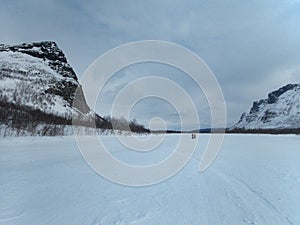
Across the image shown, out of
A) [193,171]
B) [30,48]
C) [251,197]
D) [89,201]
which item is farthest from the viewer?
[30,48]

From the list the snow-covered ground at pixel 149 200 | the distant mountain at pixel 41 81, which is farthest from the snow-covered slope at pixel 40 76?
the snow-covered ground at pixel 149 200

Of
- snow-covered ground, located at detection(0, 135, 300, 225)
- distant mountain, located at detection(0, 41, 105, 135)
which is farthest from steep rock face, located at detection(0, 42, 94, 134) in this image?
snow-covered ground, located at detection(0, 135, 300, 225)

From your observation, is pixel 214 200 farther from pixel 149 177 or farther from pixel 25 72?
pixel 25 72

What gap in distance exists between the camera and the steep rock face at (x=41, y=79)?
69438 millimetres

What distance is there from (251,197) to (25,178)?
5.62 meters

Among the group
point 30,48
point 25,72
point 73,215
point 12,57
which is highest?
point 30,48

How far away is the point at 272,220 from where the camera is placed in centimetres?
403

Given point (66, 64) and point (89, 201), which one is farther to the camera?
point (66, 64)

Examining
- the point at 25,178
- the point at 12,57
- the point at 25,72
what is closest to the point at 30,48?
the point at 12,57

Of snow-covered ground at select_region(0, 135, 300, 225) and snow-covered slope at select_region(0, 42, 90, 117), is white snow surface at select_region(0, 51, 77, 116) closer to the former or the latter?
snow-covered slope at select_region(0, 42, 90, 117)

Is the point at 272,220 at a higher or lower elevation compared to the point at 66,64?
lower

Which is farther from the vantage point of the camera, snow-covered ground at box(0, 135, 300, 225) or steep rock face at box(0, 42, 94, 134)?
steep rock face at box(0, 42, 94, 134)

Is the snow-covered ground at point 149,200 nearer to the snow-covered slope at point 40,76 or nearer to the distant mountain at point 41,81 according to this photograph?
the distant mountain at point 41,81

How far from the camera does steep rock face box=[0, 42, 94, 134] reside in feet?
228
